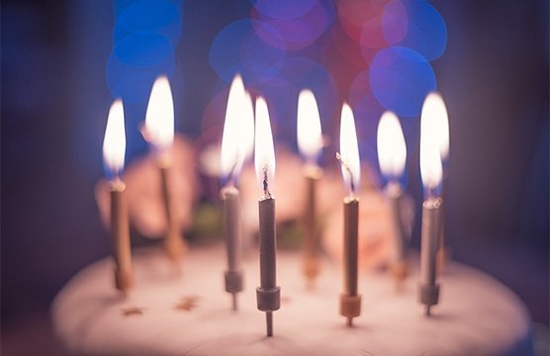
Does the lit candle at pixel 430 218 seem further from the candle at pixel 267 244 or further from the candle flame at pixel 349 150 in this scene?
the candle at pixel 267 244

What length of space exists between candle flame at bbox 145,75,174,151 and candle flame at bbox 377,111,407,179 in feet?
1.56

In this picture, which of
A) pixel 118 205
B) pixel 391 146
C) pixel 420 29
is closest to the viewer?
pixel 118 205

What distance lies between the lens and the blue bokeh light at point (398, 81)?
111 inches

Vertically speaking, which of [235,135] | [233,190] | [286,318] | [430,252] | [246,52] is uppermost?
[246,52]

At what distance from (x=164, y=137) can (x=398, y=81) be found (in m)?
1.77

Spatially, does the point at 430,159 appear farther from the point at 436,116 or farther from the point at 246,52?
the point at 246,52

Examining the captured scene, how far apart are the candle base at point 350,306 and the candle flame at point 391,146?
1.22 feet

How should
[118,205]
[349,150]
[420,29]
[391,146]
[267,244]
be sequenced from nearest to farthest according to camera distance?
1. [267,244]
2. [349,150]
3. [118,205]
4. [391,146]
5. [420,29]

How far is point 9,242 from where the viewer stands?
2.36 meters

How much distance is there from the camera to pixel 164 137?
1.42 m

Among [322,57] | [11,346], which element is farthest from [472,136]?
[11,346]

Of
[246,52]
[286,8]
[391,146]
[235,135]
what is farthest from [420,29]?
[235,135]

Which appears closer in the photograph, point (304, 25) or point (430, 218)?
point (430, 218)

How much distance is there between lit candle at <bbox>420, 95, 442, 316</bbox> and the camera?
1.16 metres
